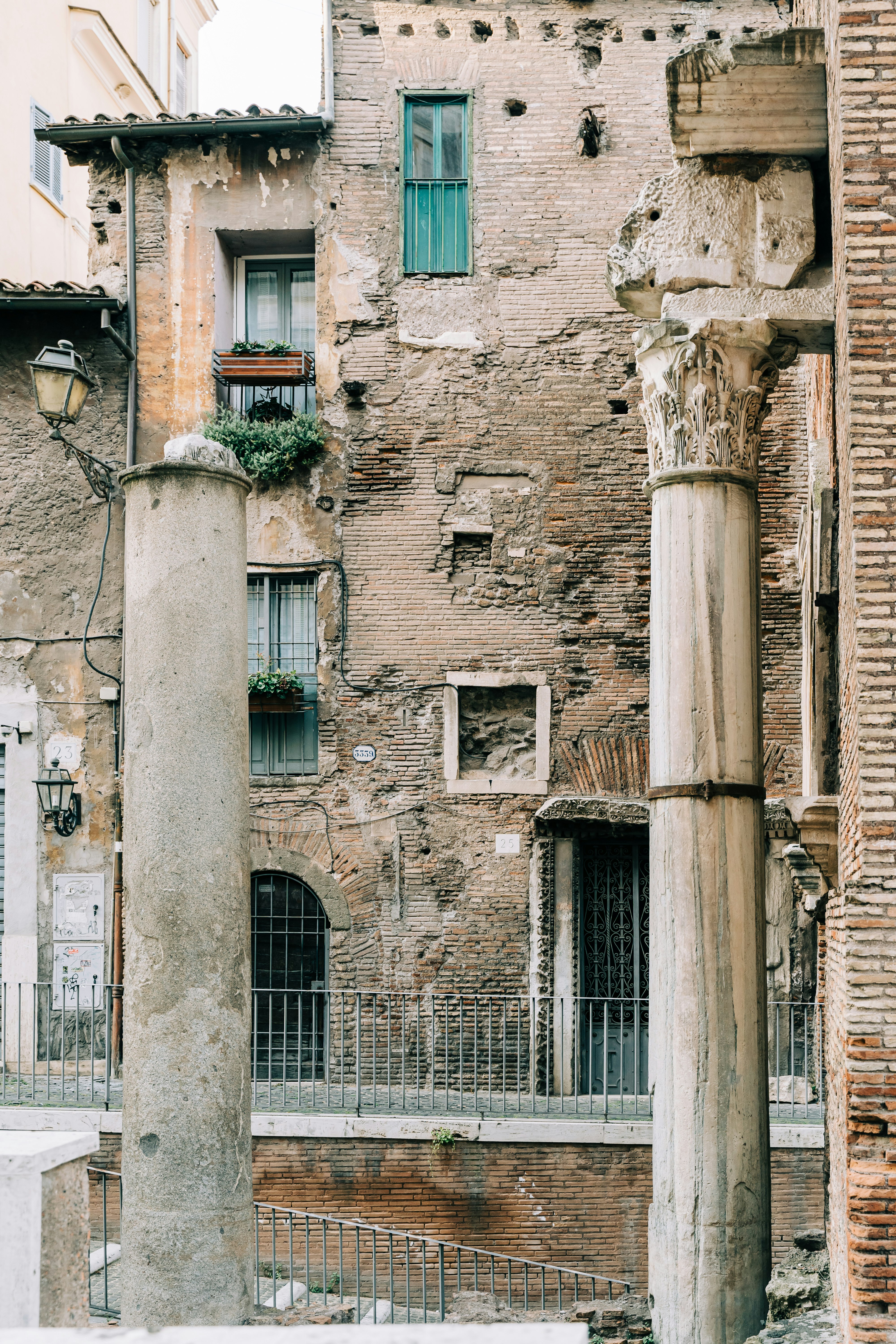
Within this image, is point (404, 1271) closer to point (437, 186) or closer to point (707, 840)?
point (707, 840)

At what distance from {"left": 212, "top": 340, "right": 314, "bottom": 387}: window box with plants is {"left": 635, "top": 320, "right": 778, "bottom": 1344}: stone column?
737cm

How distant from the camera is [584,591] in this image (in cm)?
1331

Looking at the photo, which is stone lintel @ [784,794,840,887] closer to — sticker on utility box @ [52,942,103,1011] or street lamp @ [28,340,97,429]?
street lamp @ [28,340,97,429]

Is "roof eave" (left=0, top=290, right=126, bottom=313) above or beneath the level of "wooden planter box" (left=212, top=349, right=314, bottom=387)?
above

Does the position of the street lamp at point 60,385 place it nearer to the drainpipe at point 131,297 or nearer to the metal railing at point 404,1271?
the drainpipe at point 131,297

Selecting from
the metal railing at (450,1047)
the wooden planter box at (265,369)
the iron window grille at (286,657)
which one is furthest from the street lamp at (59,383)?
the metal railing at (450,1047)

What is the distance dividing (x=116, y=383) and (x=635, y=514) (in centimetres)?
520

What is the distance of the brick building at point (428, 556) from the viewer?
42.3ft

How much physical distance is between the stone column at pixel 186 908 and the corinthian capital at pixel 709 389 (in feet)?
7.01

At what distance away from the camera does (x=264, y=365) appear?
13680 millimetres

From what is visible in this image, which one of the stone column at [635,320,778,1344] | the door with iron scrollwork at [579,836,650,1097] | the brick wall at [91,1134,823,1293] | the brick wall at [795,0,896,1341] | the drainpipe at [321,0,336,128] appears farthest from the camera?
the drainpipe at [321,0,336,128]

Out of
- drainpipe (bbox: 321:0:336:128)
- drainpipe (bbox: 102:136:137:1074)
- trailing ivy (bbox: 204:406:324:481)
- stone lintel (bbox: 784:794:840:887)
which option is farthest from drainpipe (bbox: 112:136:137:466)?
stone lintel (bbox: 784:794:840:887)

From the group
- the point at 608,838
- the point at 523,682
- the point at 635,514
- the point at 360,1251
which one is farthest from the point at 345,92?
the point at 360,1251

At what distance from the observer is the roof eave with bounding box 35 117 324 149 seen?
1350 centimetres
